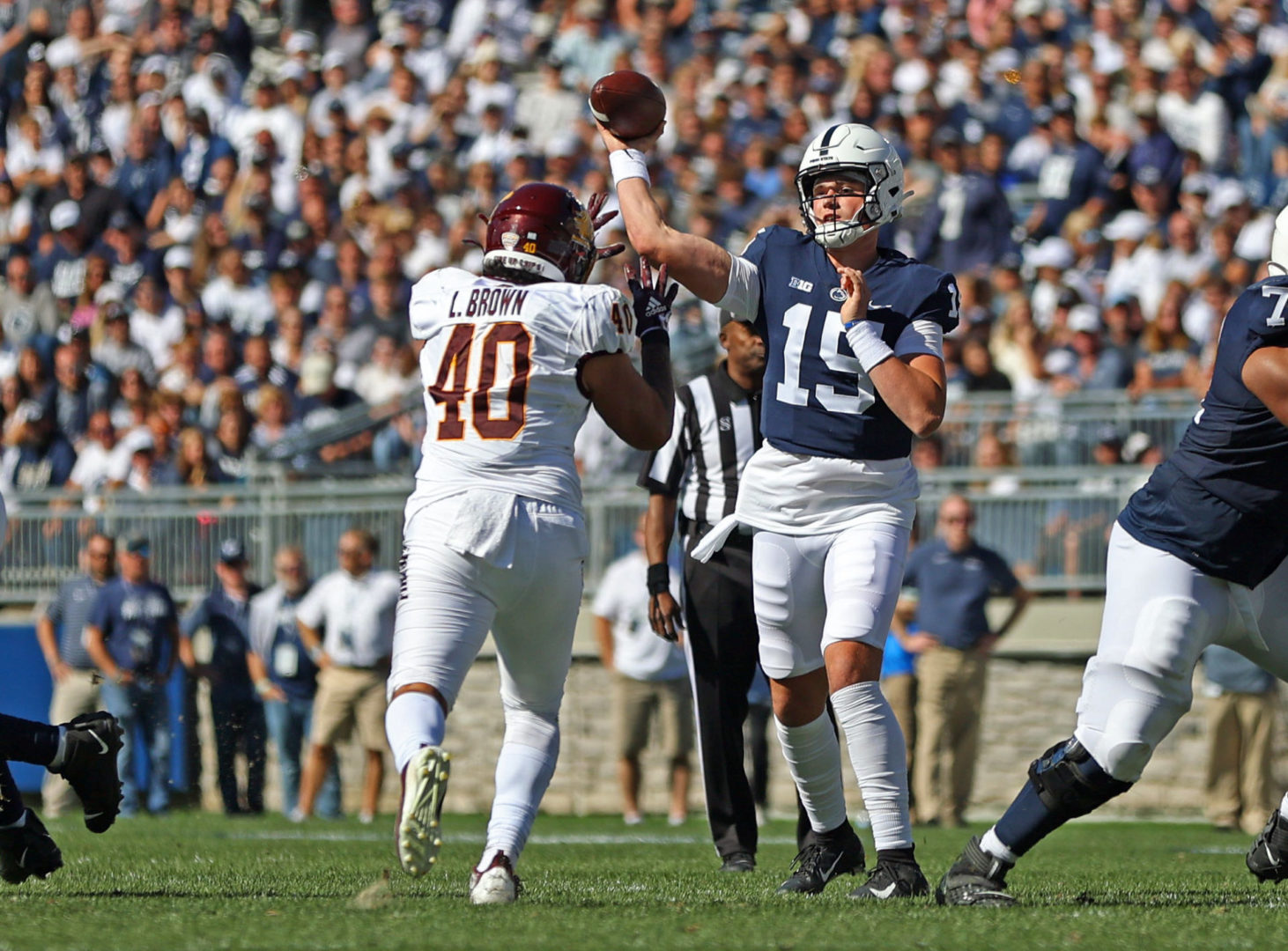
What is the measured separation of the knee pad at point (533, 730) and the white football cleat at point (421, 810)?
548mm

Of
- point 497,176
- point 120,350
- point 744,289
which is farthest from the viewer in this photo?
point 497,176

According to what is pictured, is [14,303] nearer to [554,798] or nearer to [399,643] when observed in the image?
[554,798]

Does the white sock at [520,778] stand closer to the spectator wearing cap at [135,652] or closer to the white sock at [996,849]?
the white sock at [996,849]

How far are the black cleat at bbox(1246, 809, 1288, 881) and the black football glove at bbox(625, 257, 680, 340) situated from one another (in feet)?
7.47

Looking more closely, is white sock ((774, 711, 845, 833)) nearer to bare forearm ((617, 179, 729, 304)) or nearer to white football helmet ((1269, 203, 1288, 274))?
bare forearm ((617, 179, 729, 304))

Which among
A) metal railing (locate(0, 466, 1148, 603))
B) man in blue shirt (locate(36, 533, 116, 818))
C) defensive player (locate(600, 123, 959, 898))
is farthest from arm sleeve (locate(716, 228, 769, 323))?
man in blue shirt (locate(36, 533, 116, 818))

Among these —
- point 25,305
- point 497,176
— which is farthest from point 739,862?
point 25,305

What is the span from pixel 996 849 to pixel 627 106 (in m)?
2.44

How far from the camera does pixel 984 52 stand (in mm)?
16953

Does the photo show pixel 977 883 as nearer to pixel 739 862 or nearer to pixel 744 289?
pixel 744 289

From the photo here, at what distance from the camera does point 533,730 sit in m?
5.48

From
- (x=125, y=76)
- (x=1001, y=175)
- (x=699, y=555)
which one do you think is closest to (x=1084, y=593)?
(x=1001, y=175)

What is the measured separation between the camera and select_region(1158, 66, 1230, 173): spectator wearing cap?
613 inches

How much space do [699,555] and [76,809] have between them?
25.2 feet
